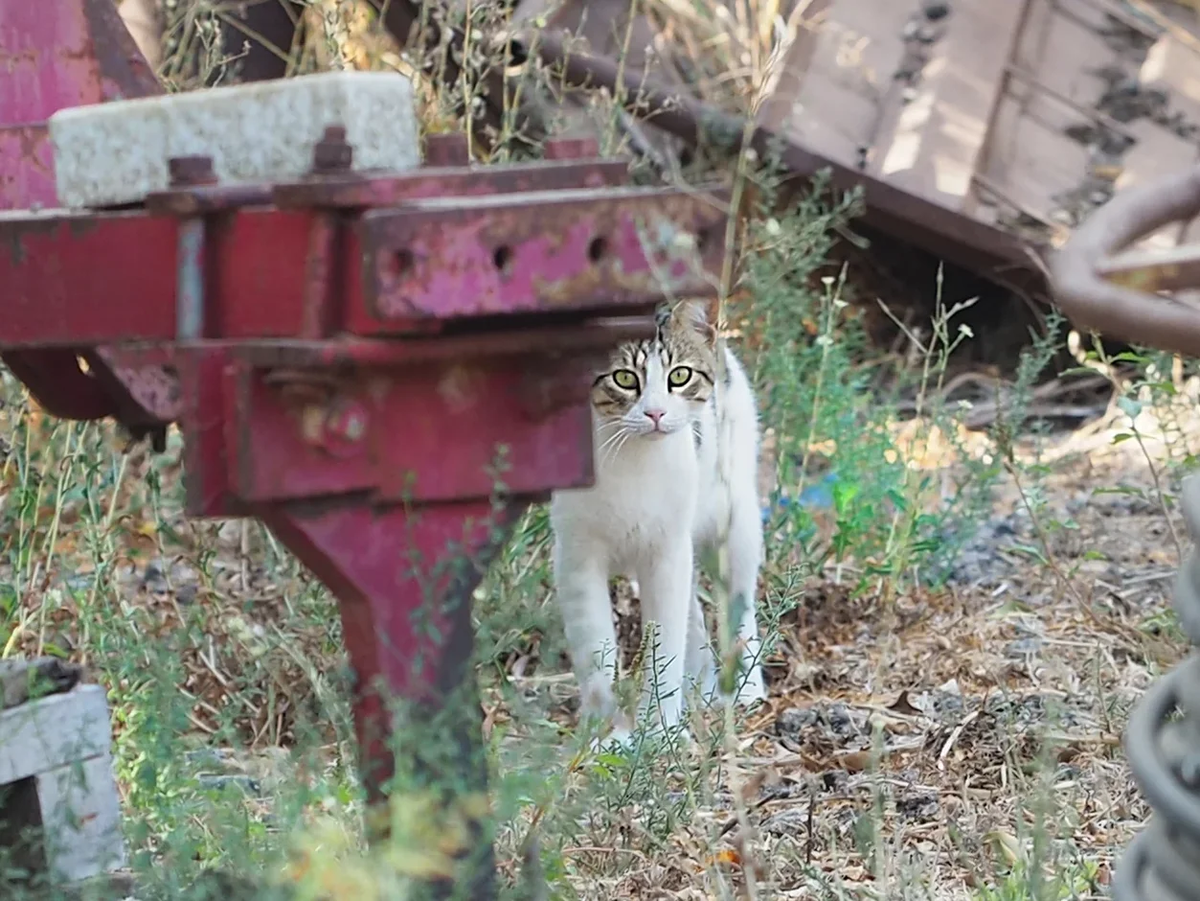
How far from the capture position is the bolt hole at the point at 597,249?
4.96ft

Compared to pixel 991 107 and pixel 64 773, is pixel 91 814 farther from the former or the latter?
pixel 991 107

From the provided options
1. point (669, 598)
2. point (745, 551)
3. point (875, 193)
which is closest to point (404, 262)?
point (669, 598)

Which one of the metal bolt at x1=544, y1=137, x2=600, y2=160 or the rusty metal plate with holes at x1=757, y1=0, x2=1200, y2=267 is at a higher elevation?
the rusty metal plate with holes at x1=757, y1=0, x2=1200, y2=267

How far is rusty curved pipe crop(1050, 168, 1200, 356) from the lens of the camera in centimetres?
104

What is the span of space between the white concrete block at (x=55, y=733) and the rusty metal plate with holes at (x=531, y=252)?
98cm

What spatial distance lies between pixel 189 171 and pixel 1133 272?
90cm

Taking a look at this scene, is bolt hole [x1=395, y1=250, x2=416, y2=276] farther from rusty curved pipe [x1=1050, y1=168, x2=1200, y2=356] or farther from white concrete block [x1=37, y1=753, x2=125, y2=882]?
white concrete block [x1=37, y1=753, x2=125, y2=882]

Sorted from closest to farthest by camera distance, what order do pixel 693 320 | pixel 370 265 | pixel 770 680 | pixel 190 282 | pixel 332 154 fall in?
pixel 370 265
pixel 332 154
pixel 190 282
pixel 693 320
pixel 770 680

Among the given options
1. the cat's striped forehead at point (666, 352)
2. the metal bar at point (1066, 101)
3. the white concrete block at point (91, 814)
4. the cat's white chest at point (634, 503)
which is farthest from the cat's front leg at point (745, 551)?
the metal bar at point (1066, 101)

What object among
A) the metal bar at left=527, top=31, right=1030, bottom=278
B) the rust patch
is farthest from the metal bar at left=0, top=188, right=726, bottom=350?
the metal bar at left=527, top=31, right=1030, bottom=278

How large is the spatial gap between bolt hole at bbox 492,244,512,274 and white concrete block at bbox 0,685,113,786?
1019 millimetres

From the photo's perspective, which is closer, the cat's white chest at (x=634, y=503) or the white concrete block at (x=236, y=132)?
the white concrete block at (x=236, y=132)

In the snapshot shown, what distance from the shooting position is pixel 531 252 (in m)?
1.48

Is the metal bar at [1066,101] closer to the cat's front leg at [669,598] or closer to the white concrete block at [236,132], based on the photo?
the cat's front leg at [669,598]
